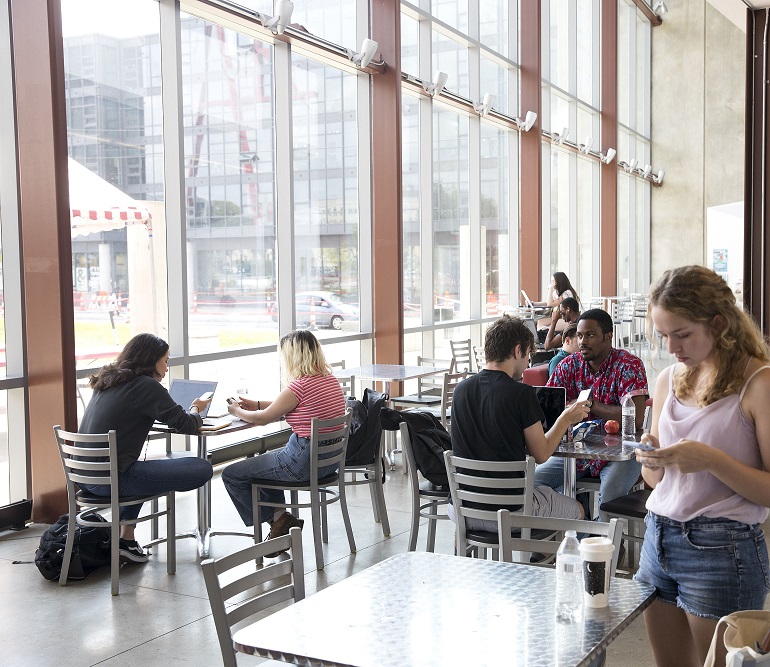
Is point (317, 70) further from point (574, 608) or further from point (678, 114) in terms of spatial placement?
point (678, 114)

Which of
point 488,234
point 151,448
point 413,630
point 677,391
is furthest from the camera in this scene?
point 488,234

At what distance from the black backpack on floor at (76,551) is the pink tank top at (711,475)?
3.13 metres

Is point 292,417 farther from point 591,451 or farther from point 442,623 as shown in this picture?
point 442,623

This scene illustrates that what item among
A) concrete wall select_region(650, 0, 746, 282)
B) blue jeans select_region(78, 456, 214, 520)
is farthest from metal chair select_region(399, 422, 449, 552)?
concrete wall select_region(650, 0, 746, 282)

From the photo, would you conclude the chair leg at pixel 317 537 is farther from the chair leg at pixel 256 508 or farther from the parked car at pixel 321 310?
the parked car at pixel 321 310

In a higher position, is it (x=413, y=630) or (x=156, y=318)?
(x=156, y=318)

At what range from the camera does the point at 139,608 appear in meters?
4.04

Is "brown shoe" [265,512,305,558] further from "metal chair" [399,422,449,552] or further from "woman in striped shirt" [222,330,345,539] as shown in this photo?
"metal chair" [399,422,449,552]

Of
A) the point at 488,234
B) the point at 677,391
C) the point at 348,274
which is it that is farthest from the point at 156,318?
the point at 488,234

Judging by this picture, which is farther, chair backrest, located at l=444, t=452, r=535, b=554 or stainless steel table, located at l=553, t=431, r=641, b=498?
stainless steel table, located at l=553, t=431, r=641, b=498

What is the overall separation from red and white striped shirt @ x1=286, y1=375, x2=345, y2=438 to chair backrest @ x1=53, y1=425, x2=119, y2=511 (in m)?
0.94

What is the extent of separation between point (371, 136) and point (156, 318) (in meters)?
3.37

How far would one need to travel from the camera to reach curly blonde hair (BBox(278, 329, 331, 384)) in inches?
190

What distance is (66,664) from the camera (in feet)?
11.4
